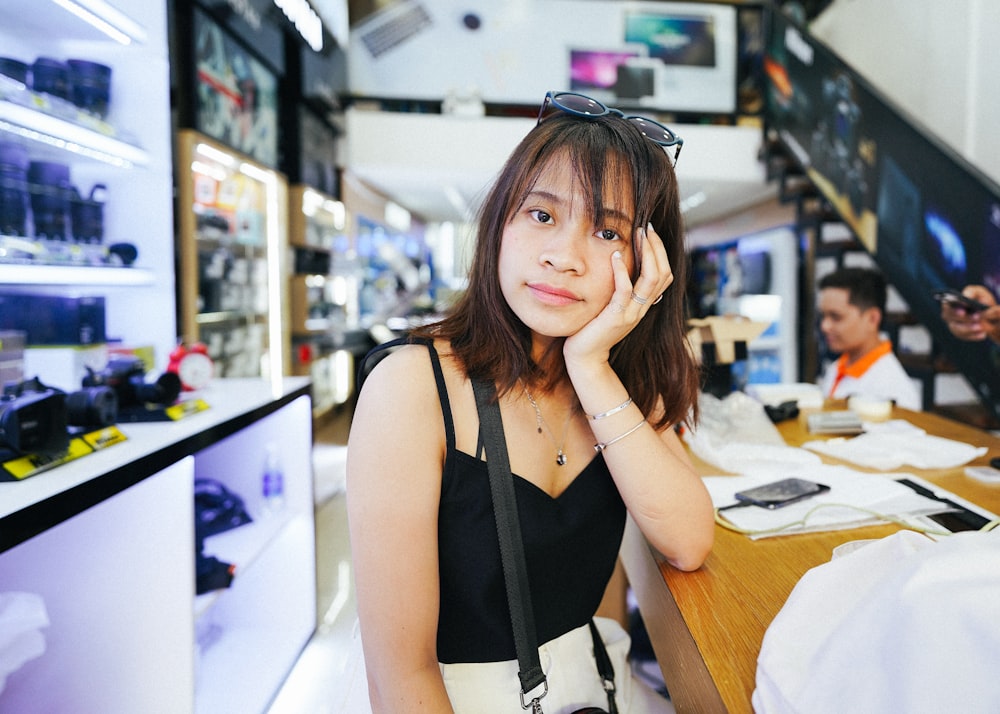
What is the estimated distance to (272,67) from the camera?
175 inches

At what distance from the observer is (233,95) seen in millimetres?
3750

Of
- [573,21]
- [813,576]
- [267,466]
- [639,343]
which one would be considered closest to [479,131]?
[573,21]

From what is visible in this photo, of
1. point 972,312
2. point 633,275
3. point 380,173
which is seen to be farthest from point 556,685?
point 380,173

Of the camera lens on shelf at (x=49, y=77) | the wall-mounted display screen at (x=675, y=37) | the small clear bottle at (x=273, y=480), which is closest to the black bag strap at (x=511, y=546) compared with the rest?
the small clear bottle at (x=273, y=480)

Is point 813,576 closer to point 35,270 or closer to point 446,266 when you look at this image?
point 35,270

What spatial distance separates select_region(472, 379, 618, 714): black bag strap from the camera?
0.92 metres

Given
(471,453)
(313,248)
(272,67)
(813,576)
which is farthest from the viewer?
(313,248)

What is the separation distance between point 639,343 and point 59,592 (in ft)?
4.31

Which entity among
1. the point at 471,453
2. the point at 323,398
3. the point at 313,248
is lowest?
the point at 323,398

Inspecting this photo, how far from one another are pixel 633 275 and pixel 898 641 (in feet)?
2.12

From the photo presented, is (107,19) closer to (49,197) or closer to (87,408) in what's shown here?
(49,197)

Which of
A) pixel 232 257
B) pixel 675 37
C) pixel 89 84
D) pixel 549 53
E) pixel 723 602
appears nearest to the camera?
pixel 723 602

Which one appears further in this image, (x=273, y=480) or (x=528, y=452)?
(x=273, y=480)

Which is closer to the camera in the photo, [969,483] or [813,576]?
[813,576]
